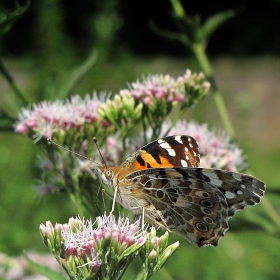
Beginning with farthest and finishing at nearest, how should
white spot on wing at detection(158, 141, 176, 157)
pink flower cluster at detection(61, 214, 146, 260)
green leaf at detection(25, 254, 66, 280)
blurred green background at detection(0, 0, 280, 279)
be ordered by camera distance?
blurred green background at detection(0, 0, 280, 279)
white spot on wing at detection(158, 141, 176, 157)
green leaf at detection(25, 254, 66, 280)
pink flower cluster at detection(61, 214, 146, 260)

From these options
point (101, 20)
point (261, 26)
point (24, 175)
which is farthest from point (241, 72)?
point (24, 175)

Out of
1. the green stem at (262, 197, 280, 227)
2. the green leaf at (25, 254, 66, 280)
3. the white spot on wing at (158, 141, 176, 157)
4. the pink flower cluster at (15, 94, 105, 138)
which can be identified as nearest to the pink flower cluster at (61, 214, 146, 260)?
the green leaf at (25, 254, 66, 280)

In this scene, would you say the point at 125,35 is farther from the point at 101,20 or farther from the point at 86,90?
the point at 86,90

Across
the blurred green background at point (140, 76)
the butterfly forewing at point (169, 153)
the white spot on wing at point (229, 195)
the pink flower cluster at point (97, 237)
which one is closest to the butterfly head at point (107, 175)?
the butterfly forewing at point (169, 153)

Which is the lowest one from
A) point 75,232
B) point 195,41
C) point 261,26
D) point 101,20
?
point 75,232

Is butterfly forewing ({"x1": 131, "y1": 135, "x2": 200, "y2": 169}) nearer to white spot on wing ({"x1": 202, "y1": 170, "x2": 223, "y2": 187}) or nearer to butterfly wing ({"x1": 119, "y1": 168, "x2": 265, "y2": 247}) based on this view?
butterfly wing ({"x1": 119, "y1": 168, "x2": 265, "y2": 247})

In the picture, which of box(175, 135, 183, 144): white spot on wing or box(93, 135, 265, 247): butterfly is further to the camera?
box(175, 135, 183, 144): white spot on wing

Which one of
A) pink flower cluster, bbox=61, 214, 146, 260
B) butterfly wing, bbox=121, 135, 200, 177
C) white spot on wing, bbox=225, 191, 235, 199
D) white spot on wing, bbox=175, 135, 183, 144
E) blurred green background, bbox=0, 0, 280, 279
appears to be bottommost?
pink flower cluster, bbox=61, 214, 146, 260
